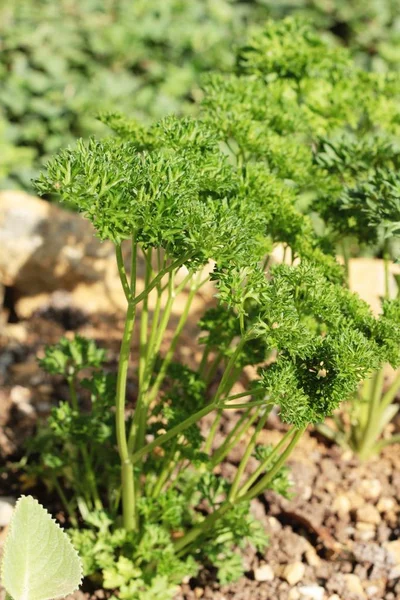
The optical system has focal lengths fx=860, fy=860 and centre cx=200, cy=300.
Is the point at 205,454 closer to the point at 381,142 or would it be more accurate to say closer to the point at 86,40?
the point at 381,142

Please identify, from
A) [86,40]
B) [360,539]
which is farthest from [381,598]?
[86,40]

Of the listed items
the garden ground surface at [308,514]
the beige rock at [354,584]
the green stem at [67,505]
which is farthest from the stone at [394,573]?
the green stem at [67,505]

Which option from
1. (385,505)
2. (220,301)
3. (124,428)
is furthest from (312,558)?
(220,301)

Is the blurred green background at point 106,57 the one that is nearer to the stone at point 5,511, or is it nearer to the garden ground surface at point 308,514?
the garden ground surface at point 308,514

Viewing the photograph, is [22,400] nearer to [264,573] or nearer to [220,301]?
[264,573]

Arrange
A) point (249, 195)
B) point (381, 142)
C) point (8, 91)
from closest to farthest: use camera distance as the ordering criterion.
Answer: point (249, 195), point (381, 142), point (8, 91)

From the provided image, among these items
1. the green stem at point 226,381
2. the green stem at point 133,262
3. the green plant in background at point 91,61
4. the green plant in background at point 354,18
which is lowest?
the green stem at point 226,381

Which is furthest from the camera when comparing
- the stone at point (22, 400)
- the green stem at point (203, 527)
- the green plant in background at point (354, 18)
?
the green plant in background at point (354, 18)
